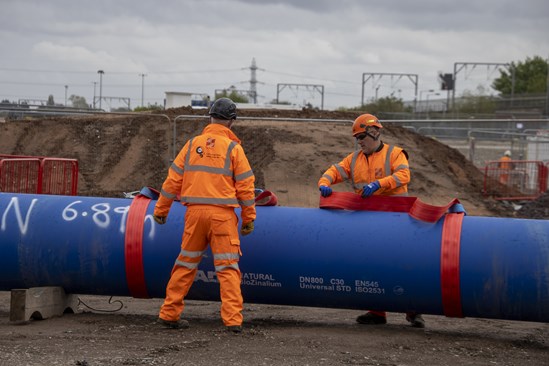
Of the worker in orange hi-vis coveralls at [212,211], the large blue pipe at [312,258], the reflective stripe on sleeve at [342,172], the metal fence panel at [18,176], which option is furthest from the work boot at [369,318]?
the metal fence panel at [18,176]

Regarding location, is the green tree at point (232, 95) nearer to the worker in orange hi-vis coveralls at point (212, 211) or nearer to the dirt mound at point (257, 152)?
the dirt mound at point (257, 152)

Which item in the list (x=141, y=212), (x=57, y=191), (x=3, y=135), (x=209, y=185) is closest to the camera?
(x=209, y=185)

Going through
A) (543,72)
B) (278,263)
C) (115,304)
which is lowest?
(115,304)

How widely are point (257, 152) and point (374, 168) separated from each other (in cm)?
1116

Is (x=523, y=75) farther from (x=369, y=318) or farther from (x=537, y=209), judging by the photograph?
(x=369, y=318)

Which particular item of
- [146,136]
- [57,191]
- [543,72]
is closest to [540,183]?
[146,136]

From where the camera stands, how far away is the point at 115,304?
9.35 meters

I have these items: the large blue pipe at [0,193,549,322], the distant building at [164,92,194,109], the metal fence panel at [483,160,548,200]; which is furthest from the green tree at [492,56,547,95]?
the large blue pipe at [0,193,549,322]

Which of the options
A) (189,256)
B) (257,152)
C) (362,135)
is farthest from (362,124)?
(257,152)

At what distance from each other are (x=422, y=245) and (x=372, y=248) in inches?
16.8

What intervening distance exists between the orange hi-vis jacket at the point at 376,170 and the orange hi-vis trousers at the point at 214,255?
1.31m

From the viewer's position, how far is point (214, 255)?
7438 millimetres

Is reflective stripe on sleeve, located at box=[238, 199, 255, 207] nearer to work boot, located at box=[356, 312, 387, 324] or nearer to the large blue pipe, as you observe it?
the large blue pipe

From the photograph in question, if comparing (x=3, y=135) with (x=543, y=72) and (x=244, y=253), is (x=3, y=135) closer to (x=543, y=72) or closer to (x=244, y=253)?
(x=244, y=253)
